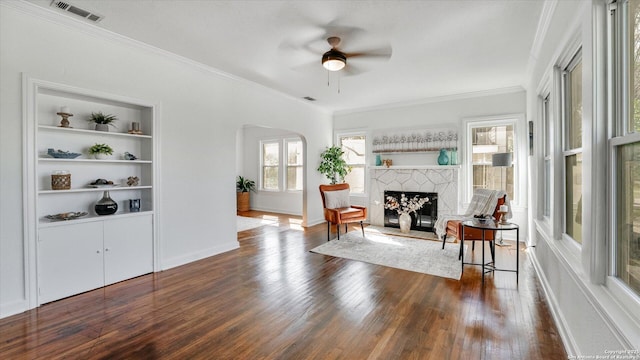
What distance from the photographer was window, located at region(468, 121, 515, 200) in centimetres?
536

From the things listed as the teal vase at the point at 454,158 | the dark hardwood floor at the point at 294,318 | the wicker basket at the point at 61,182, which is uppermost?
the teal vase at the point at 454,158

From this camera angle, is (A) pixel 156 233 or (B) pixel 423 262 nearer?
(A) pixel 156 233

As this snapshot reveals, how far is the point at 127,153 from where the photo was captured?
3.51m

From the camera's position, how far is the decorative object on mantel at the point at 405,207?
19.1ft

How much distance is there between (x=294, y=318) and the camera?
2510 mm

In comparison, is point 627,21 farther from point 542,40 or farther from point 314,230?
point 314,230

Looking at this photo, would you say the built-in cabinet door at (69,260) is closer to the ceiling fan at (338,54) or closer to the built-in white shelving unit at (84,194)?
the built-in white shelving unit at (84,194)

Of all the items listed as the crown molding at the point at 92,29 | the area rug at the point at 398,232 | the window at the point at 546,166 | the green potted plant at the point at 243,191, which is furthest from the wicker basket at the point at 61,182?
the green potted plant at the point at 243,191

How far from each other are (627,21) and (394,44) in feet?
7.51

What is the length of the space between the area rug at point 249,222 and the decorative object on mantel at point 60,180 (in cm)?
346

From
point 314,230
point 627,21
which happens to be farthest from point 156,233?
point 627,21

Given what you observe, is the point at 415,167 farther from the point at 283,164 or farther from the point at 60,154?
the point at 60,154

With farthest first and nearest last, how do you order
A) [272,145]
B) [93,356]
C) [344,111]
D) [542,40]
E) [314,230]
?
[272,145], [344,111], [314,230], [542,40], [93,356]

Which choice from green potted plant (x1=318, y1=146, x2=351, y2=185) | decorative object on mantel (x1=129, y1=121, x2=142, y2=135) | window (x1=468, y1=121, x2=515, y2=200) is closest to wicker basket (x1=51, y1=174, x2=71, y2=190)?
decorative object on mantel (x1=129, y1=121, x2=142, y2=135)
